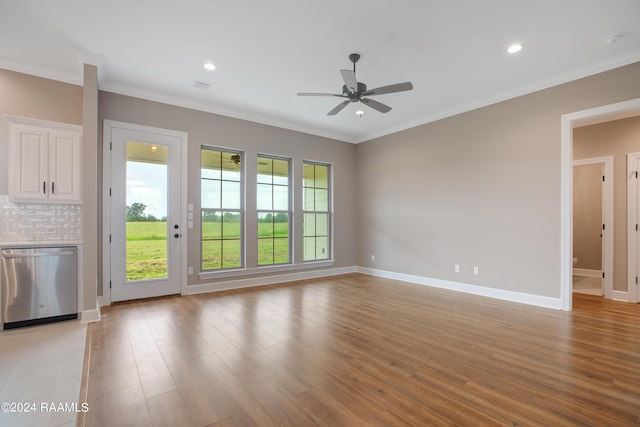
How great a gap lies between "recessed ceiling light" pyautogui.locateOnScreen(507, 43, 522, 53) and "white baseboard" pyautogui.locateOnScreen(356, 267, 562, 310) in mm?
3220

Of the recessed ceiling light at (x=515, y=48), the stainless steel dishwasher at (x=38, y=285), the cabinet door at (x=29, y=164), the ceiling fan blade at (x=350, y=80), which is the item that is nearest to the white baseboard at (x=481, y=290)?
the recessed ceiling light at (x=515, y=48)

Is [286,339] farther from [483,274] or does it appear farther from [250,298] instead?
[483,274]

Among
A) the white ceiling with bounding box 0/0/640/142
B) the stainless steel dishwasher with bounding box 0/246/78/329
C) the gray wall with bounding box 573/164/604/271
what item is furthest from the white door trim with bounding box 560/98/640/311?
the stainless steel dishwasher with bounding box 0/246/78/329

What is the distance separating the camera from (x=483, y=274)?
15.6 feet

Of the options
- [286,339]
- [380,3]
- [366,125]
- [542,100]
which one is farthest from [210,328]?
[542,100]

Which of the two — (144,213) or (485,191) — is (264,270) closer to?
(144,213)

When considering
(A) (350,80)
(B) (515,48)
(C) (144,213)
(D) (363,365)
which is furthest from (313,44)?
(C) (144,213)

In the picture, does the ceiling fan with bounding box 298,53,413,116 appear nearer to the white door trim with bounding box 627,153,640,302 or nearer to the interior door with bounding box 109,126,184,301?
the interior door with bounding box 109,126,184,301

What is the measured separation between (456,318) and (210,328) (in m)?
2.89

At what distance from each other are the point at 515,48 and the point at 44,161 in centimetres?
559

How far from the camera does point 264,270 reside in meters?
5.62

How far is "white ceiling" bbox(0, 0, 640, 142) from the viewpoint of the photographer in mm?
2715

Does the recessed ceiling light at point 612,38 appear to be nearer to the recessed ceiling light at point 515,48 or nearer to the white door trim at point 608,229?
the recessed ceiling light at point 515,48

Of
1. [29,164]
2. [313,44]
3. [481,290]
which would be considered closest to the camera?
[313,44]
